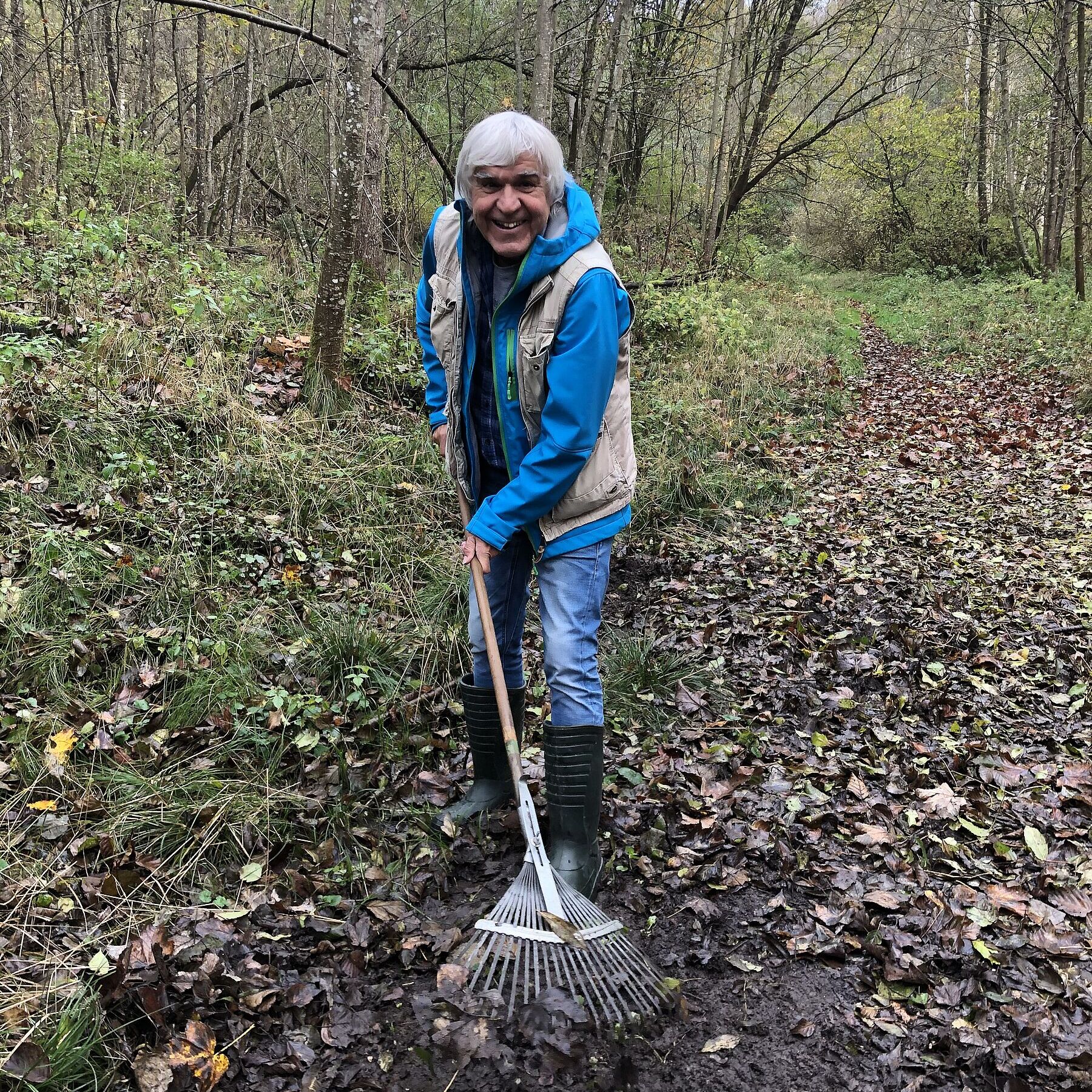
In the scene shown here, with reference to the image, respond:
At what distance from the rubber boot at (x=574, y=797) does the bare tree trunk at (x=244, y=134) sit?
7603mm

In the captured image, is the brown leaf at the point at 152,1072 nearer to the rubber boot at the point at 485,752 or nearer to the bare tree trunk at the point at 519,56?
the rubber boot at the point at 485,752

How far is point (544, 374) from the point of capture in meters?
2.39

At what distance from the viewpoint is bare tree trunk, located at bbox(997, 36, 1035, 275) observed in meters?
17.3

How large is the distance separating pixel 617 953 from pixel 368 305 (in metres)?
5.55

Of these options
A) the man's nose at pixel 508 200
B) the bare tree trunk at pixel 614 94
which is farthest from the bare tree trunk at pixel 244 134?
the man's nose at pixel 508 200

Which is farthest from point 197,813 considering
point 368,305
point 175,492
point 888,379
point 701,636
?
point 888,379

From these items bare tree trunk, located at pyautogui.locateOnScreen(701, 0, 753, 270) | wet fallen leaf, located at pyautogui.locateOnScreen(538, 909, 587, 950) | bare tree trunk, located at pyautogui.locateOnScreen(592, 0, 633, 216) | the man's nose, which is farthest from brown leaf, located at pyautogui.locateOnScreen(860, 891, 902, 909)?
bare tree trunk, located at pyautogui.locateOnScreen(701, 0, 753, 270)

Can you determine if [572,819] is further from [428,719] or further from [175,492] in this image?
[175,492]

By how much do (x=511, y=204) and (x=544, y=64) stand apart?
Answer: 675cm

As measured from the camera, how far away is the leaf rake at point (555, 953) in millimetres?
2289

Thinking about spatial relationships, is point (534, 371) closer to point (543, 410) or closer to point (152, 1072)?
point (543, 410)

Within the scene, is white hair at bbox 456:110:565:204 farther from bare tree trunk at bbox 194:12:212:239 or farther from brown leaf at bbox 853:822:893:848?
bare tree trunk at bbox 194:12:212:239

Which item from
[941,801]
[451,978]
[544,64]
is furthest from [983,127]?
[451,978]

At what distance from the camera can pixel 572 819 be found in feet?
8.84
